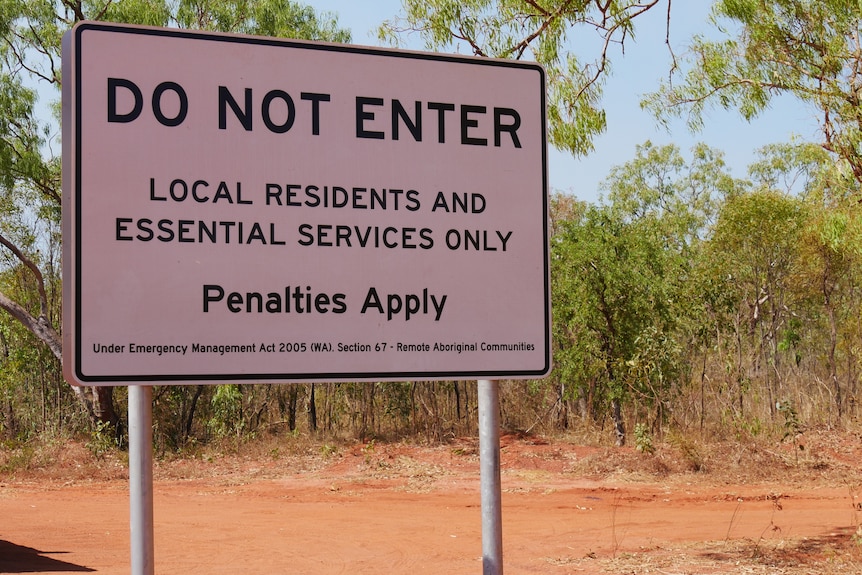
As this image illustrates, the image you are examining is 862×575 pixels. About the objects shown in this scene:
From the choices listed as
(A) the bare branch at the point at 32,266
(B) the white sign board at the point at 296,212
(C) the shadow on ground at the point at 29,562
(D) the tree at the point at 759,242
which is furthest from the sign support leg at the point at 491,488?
(D) the tree at the point at 759,242

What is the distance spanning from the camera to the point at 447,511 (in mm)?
11125

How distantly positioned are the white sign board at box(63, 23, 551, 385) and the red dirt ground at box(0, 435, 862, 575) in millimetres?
5720

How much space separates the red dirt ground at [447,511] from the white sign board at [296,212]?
5.72 metres

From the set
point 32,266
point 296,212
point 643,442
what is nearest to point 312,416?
point 32,266


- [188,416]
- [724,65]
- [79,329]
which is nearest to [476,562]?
[724,65]

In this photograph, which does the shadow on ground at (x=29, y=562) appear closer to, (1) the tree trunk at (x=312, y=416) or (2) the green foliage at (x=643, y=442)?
(2) the green foliage at (x=643, y=442)

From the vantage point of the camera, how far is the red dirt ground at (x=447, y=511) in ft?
25.8

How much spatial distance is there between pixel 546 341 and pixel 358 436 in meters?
16.0

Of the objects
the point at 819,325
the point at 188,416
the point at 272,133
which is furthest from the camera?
the point at 819,325

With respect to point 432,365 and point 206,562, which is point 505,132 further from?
point 206,562

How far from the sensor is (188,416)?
19.4 m

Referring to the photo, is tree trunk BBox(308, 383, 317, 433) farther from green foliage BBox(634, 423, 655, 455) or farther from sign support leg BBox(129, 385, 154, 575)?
sign support leg BBox(129, 385, 154, 575)

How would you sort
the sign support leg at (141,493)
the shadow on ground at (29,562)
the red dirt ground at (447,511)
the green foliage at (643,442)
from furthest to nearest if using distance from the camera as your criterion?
the green foliage at (643,442) → the red dirt ground at (447,511) → the shadow on ground at (29,562) → the sign support leg at (141,493)

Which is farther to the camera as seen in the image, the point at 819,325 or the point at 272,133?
the point at 819,325
